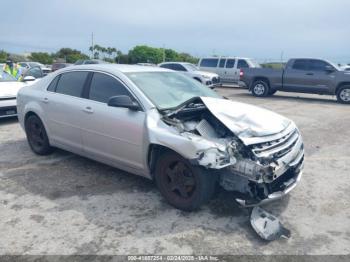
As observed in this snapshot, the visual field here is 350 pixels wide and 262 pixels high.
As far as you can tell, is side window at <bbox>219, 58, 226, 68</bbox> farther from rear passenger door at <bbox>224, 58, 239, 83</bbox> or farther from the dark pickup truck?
the dark pickup truck

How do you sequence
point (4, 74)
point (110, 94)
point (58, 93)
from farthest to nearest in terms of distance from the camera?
point (4, 74) < point (58, 93) < point (110, 94)

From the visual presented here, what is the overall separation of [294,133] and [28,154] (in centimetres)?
444

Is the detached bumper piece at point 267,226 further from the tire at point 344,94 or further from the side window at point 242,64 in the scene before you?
the side window at point 242,64

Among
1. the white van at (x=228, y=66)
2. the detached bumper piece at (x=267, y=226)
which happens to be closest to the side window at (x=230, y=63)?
the white van at (x=228, y=66)

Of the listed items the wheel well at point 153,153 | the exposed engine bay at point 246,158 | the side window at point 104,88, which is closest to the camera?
the exposed engine bay at point 246,158

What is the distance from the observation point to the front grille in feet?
Answer: 11.2

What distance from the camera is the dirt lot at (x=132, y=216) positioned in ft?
10.2

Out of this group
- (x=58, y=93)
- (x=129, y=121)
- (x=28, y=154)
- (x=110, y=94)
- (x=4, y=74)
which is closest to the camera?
(x=129, y=121)

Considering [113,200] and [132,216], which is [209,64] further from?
[132,216]

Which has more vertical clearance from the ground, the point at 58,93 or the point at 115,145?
the point at 58,93

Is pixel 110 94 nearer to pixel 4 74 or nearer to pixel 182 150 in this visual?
pixel 182 150

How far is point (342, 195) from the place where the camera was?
4207mm

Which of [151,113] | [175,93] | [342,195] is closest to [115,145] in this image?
[151,113]

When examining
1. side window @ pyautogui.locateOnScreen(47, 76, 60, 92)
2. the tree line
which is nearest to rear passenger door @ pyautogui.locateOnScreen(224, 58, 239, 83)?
side window @ pyautogui.locateOnScreen(47, 76, 60, 92)
